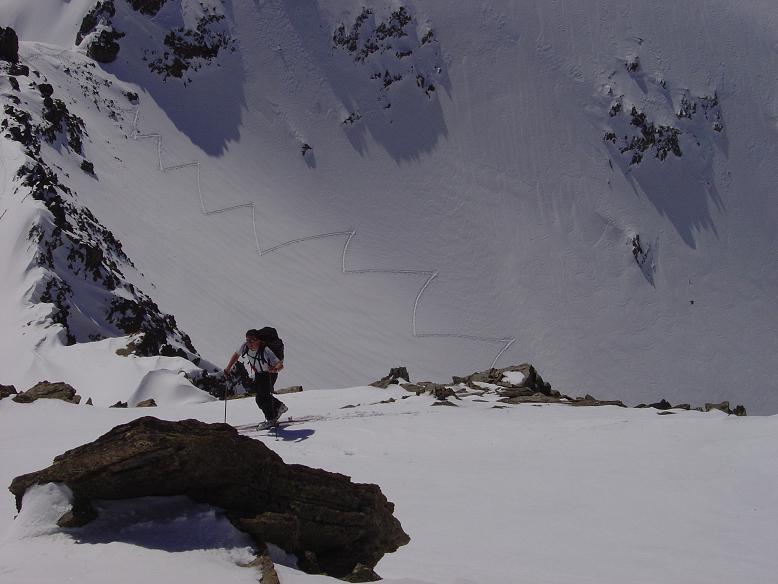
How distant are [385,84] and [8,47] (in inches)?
688

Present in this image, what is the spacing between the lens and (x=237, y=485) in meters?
5.37

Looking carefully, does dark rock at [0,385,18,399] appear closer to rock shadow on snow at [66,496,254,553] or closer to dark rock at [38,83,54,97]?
rock shadow on snow at [66,496,254,553]

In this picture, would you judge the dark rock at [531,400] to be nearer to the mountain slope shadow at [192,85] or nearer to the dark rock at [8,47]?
the dark rock at [8,47]

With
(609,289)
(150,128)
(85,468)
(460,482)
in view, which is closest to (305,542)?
(85,468)

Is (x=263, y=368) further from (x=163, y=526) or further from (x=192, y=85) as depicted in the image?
(x=192, y=85)

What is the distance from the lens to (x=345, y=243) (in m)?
36.6

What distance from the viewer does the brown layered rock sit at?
5.04m

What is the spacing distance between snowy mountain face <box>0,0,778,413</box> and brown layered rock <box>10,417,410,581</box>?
17.7m

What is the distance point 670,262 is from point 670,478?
1245 inches

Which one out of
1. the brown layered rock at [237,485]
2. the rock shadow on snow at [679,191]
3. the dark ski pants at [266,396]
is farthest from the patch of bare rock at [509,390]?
the rock shadow on snow at [679,191]

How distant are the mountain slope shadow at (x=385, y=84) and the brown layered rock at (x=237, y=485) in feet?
121

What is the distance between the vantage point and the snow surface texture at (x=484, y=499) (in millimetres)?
4883

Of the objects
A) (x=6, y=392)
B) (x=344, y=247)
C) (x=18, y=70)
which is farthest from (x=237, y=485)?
(x=18, y=70)

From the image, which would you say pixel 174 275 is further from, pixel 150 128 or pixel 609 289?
pixel 609 289
